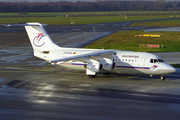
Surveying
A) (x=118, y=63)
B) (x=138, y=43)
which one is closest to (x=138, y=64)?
(x=118, y=63)

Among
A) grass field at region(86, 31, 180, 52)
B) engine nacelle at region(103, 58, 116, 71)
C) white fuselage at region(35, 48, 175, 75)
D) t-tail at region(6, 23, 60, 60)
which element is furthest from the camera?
grass field at region(86, 31, 180, 52)

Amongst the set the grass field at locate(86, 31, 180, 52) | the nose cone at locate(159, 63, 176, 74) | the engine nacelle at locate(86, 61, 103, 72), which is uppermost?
the grass field at locate(86, 31, 180, 52)

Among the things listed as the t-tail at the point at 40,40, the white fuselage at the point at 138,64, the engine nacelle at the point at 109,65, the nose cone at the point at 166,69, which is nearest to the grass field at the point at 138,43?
the white fuselage at the point at 138,64

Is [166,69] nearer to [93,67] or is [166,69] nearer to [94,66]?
[94,66]

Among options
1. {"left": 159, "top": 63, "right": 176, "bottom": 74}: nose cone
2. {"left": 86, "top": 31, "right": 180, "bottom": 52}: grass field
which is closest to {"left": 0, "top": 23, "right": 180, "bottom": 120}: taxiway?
{"left": 159, "top": 63, "right": 176, "bottom": 74}: nose cone

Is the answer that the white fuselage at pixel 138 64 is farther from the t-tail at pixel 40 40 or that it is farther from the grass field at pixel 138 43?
the grass field at pixel 138 43

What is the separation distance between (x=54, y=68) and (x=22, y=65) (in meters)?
4.89

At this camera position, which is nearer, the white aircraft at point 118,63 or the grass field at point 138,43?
the white aircraft at point 118,63

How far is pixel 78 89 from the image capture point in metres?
25.1

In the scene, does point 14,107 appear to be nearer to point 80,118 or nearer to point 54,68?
point 80,118

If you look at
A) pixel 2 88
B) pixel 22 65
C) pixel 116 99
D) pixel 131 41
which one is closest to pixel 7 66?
pixel 22 65

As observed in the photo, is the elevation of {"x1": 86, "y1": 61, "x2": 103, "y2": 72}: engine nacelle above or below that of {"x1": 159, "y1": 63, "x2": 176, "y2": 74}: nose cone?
above

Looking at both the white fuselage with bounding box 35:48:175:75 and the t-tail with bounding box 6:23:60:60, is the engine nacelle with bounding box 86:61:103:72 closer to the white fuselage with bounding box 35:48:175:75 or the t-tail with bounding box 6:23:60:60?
the white fuselage with bounding box 35:48:175:75

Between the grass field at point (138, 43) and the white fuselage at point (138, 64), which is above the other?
the grass field at point (138, 43)
